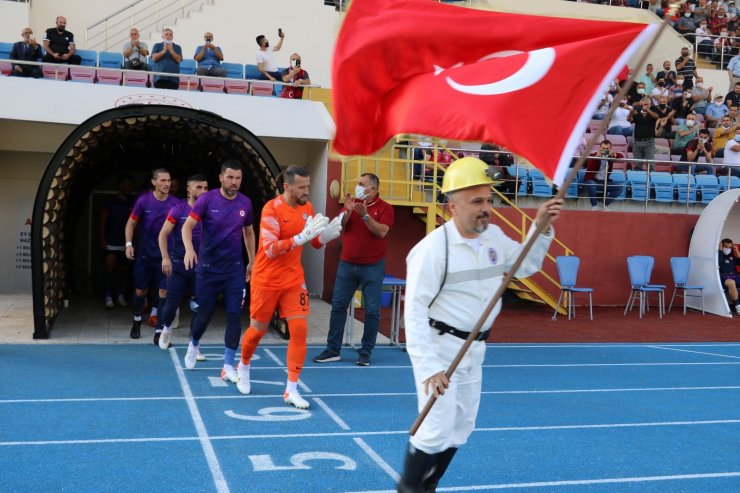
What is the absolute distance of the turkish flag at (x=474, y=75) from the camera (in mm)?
4680

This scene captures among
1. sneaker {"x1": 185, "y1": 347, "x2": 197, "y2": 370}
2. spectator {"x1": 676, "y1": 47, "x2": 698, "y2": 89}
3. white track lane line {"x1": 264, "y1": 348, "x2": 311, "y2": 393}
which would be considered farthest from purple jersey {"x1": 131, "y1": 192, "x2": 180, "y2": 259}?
spectator {"x1": 676, "y1": 47, "x2": 698, "y2": 89}

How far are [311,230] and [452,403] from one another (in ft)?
10.6

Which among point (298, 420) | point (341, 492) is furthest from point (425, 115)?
point (298, 420)

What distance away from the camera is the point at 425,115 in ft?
16.4

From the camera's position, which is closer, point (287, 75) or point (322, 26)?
point (287, 75)

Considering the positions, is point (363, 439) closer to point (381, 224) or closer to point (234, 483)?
point (234, 483)

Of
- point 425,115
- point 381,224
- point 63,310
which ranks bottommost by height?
point 63,310

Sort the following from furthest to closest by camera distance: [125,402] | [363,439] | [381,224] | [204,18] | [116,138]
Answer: [204,18] < [116,138] < [381,224] < [125,402] < [363,439]

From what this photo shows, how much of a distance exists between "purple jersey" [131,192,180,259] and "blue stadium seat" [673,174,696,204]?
1342cm

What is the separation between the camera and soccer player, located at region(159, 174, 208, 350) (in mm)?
9484

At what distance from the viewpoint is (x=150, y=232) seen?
11328 mm

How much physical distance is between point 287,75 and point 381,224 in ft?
28.4

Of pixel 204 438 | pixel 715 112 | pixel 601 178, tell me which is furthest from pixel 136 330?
pixel 715 112

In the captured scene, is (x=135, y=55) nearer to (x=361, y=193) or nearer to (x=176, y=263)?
(x=176, y=263)
